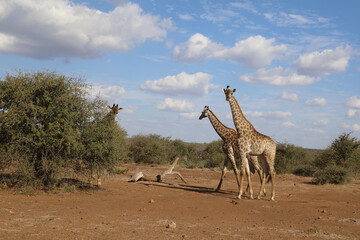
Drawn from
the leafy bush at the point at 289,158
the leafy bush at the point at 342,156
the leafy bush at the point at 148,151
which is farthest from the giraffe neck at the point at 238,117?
the leafy bush at the point at 148,151

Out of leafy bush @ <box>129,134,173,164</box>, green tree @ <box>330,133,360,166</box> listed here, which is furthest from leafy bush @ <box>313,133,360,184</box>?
leafy bush @ <box>129,134,173,164</box>

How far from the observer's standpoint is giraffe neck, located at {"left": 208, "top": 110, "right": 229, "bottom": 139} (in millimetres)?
13945

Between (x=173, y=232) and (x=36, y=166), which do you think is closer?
(x=173, y=232)

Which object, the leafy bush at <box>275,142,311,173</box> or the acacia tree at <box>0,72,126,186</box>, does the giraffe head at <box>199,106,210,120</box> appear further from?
the leafy bush at <box>275,142,311,173</box>

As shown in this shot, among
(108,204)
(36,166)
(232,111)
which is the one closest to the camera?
(108,204)

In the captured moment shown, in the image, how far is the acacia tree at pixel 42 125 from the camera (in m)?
11.5

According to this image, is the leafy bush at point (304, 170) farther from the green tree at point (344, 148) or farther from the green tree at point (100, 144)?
the green tree at point (100, 144)

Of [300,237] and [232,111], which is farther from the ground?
[232,111]

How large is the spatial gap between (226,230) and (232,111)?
6054mm

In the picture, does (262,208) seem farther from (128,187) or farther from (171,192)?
(128,187)

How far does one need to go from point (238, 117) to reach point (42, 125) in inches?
273

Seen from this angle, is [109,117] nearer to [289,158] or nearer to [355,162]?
[355,162]

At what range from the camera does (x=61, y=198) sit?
11148 millimetres

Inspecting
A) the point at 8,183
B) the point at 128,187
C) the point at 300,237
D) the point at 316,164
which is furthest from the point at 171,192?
the point at 316,164
